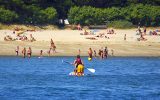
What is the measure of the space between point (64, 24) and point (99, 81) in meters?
38.4

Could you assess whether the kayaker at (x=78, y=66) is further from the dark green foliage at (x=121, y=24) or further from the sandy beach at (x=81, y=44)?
the dark green foliage at (x=121, y=24)

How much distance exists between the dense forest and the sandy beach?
704 centimetres

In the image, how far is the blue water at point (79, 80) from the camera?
41.8m

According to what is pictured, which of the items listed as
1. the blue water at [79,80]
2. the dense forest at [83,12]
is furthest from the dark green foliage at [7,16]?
the blue water at [79,80]

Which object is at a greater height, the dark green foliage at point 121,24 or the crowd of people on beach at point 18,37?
the dark green foliage at point 121,24

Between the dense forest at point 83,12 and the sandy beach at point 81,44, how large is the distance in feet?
23.1

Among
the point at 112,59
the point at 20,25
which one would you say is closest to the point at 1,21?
the point at 20,25

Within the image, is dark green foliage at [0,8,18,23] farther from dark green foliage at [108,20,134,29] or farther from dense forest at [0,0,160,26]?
dark green foliage at [108,20,134,29]

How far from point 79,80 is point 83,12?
37.2 meters

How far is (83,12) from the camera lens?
86875 mm

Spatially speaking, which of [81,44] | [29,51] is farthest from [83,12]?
[29,51]

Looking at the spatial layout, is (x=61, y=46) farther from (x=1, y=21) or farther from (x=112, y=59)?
(x=1, y=21)

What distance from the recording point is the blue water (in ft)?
137

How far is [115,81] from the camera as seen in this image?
49656mm
